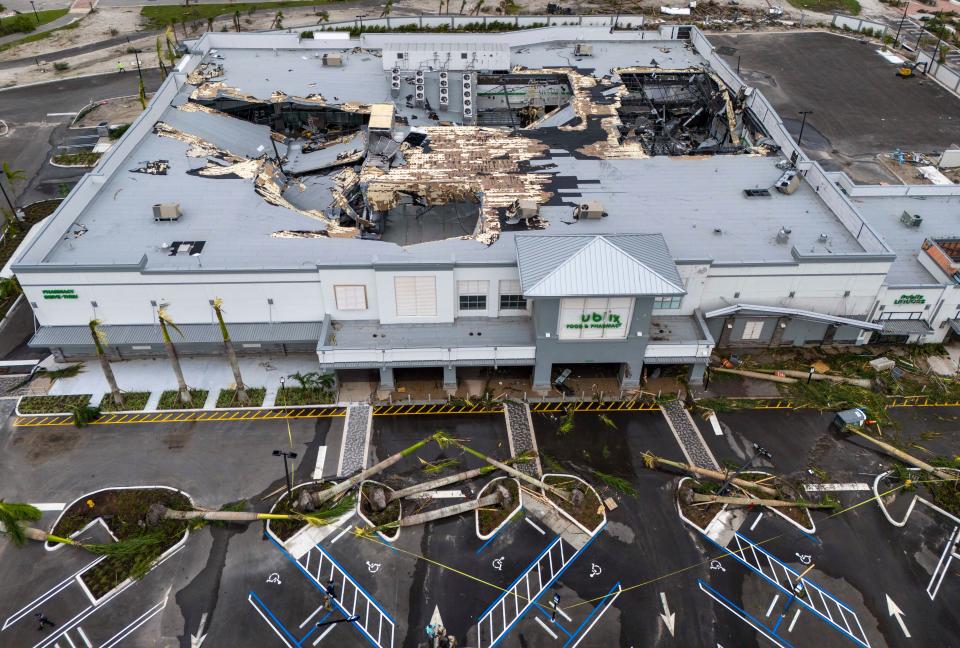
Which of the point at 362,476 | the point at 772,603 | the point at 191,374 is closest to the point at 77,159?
the point at 191,374

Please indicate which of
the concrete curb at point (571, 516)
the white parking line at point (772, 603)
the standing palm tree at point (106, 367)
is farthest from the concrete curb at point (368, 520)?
the white parking line at point (772, 603)

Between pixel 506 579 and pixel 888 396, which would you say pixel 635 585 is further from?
pixel 888 396

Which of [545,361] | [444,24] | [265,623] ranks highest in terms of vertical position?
[444,24]

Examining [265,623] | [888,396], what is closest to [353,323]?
[265,623]

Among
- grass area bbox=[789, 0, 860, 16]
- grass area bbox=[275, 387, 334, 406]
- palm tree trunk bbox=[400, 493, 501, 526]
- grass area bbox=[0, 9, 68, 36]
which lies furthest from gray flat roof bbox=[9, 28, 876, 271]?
grass area bbox=[789, 0, 860, 16]

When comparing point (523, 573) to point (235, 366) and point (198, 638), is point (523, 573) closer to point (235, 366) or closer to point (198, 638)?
point (198, 638)

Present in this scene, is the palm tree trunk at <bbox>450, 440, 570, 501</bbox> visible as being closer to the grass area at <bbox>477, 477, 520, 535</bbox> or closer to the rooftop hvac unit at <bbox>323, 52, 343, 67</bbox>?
the grass area at <bbox>477, 477, 520, 535</bbox>
